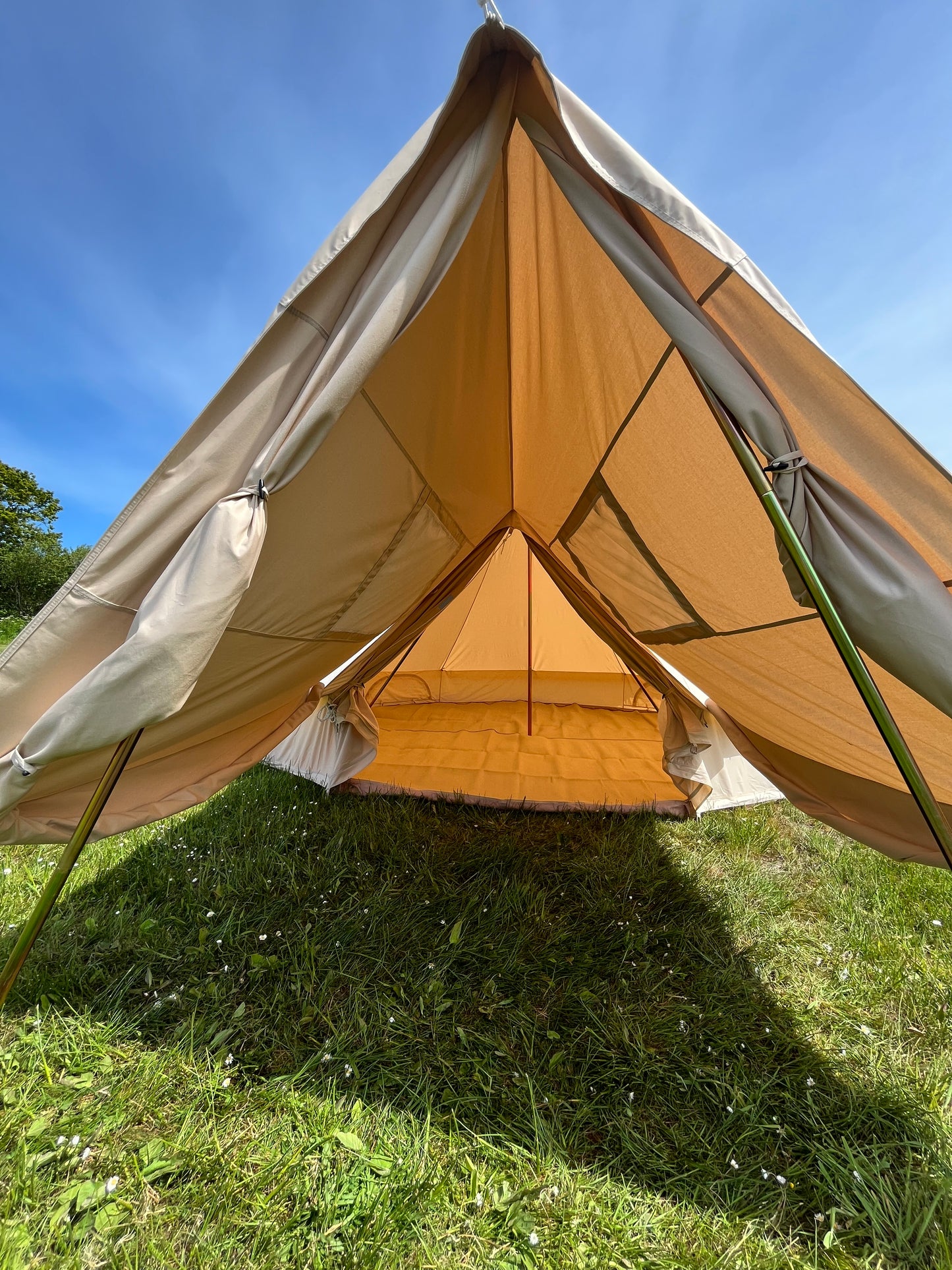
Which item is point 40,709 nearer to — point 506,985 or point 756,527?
point 506,985

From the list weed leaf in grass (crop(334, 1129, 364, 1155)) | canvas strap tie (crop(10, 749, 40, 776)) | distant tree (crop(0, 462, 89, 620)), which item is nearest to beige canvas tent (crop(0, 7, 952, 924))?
canvas strap tie (crop(10, 749, 40, 776))

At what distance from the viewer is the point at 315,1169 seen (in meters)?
1.17

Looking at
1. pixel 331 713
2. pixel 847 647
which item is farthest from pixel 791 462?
pixel 331 713

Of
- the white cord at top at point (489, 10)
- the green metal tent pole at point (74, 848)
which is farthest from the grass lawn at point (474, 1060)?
the white cord at top at point (489, 10)

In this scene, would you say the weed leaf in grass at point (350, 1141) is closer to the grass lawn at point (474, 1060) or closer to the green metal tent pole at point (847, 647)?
the grass lawn at point (474, 1060)

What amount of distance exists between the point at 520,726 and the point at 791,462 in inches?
122

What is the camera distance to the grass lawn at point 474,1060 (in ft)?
3.54

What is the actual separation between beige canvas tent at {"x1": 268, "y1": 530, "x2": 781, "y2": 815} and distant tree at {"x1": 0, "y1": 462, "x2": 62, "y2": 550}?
2848cm

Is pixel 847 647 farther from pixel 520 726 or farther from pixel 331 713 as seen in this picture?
pixel 520 726

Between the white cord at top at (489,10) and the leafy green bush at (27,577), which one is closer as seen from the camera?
the white cord at top at (489,10)

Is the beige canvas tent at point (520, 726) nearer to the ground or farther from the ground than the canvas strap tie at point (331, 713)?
farther from the ground

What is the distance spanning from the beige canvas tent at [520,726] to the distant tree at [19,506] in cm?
2848

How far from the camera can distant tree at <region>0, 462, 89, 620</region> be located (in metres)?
21.4

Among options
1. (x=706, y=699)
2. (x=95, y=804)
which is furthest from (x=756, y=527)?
(x=95, y=804)
